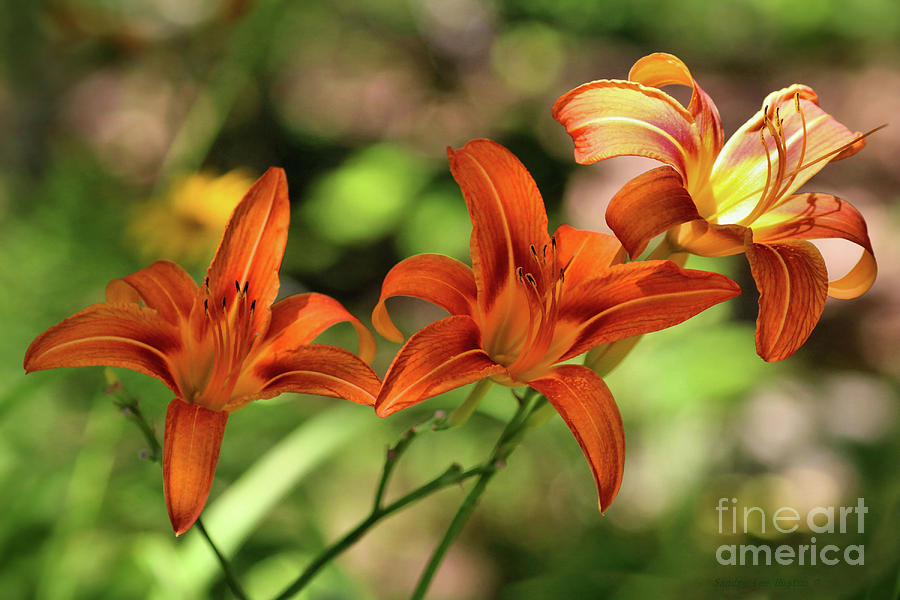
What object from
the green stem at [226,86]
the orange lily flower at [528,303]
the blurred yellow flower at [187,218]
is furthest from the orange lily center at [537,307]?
the green stem at [226,86]

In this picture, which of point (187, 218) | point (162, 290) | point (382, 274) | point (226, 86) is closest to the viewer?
point (162, 290)

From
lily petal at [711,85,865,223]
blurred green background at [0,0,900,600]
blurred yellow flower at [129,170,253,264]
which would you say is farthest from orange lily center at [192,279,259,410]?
blurred yellow flower at [129,170,253,264]

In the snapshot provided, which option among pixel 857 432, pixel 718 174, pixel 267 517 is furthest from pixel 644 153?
pixel 857 432

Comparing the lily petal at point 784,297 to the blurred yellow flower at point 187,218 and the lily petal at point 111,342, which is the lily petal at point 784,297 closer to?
Answer: the lily petal at point 111,342

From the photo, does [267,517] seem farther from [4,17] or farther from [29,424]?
[4,17]

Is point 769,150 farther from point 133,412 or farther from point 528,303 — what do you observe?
point 133,412

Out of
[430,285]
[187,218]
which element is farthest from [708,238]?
[187,218]
